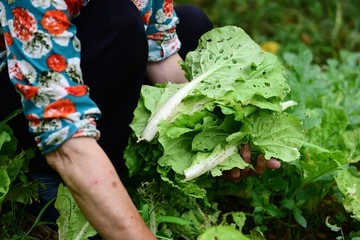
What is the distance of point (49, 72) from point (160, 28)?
63 centimetres

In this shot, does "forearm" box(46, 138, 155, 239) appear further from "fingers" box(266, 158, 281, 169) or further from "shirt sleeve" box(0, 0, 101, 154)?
"fingers" box(266, 158, 281, 169)

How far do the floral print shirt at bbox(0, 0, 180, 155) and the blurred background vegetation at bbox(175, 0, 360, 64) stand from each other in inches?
86.8

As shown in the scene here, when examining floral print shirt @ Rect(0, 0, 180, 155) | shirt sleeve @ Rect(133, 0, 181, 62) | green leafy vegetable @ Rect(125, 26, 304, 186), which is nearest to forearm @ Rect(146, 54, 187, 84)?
shirt sleeve @ Rect(133, 0, 181, 62)

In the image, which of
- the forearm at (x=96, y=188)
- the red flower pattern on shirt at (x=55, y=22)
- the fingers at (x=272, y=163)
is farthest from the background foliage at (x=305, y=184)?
the red flower pattern on shirt at (x=55, y=22)

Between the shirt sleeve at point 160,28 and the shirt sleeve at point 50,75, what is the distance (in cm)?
49

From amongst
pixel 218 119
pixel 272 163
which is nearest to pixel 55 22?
pixel 218 119

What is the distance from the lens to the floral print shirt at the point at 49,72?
1.40m

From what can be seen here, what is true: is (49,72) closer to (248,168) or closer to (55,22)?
(55,22)

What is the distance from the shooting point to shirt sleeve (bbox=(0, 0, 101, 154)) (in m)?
1.40

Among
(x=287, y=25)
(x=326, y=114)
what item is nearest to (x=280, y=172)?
(x=326, y=114)

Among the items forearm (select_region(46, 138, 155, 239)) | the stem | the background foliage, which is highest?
forearm (select_region(46, 138, 155, 239))

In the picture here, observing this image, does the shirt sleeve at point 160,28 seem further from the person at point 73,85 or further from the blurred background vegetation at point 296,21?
the blurred background vegetation at point 296,21

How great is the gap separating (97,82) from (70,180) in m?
0.34

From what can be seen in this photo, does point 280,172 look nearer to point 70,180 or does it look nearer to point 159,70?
point 159,70
